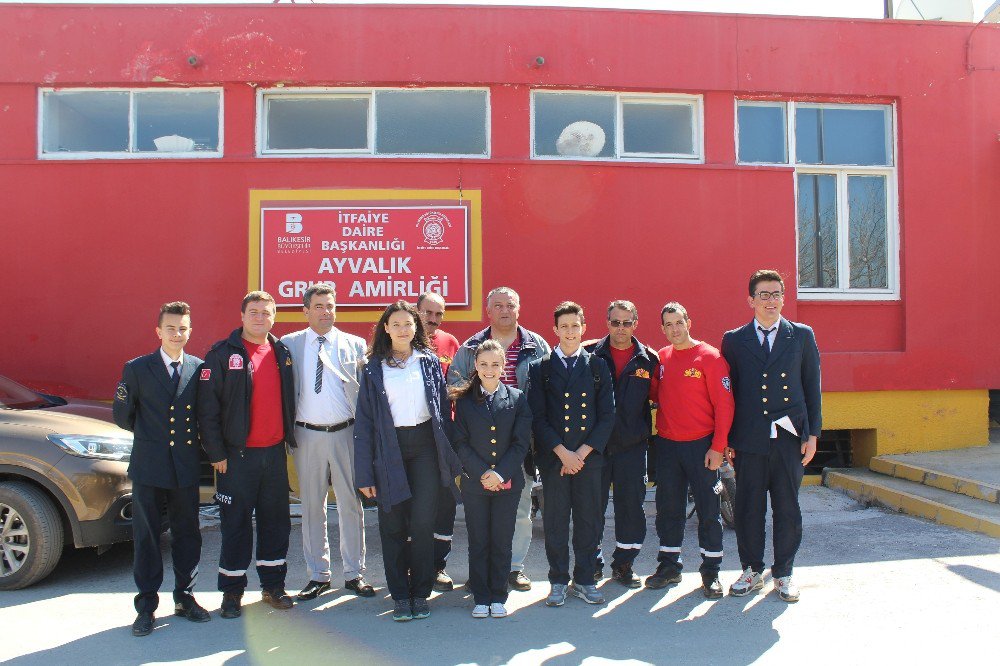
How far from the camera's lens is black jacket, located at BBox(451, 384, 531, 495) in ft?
15.3

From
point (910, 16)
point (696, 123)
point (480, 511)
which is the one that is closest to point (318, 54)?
point (696, 123)

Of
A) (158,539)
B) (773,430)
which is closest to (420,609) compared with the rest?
(158,539)

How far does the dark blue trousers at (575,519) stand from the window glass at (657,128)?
471 cm

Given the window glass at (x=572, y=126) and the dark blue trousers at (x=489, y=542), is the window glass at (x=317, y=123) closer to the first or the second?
the window glass at (x=572, y=126)

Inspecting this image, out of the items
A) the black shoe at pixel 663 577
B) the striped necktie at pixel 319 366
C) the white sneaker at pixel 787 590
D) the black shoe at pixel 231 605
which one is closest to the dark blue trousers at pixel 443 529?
the striped necktie at pixel 319 366

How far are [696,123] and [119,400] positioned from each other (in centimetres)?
647

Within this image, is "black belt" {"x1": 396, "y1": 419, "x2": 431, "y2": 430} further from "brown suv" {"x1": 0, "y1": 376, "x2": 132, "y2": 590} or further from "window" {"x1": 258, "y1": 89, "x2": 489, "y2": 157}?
"window" {"x1": 258, "y1": 89, "x2": 489, "y2": 157}

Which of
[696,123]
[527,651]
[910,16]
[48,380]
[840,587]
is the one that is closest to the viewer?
[527,651]

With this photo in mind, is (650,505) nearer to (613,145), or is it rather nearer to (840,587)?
(840,587)

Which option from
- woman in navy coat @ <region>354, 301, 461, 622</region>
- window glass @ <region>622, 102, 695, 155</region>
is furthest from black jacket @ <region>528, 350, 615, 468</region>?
window glass @ <region>622, 102, 695, 155</region>

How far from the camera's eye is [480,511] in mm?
4684

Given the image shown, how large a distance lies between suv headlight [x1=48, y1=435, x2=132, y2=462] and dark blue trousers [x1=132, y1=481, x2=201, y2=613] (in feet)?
2.82

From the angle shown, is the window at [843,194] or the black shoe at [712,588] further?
the window at [843,194]

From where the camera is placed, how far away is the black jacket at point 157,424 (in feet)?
14.9
